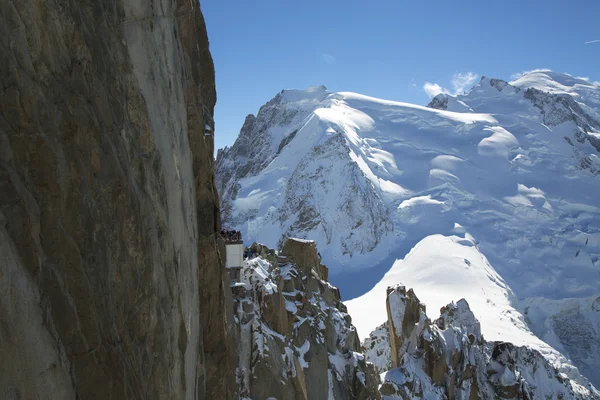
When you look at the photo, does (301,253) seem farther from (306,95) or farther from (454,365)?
(306,95)

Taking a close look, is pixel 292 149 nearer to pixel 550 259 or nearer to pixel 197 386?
pixel 550 259

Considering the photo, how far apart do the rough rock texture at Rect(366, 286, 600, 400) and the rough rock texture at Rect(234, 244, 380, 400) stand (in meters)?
6.26

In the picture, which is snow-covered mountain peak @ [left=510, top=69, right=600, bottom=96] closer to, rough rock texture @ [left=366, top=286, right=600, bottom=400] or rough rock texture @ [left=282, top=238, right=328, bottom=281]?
rough rock texture @ [left=366, top=286, right=600, bottom=400]

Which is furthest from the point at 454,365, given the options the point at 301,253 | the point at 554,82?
the point at 554,82

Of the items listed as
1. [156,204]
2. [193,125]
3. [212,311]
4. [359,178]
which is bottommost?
[212,311]

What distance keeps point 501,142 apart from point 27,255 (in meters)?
103

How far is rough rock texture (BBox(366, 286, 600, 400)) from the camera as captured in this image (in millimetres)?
27812

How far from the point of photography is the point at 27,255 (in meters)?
3.57

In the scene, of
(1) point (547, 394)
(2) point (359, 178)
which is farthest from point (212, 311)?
(2) point (359, 178)

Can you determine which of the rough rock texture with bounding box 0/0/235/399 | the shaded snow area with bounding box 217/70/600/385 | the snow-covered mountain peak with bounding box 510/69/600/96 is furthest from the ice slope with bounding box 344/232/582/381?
the snow-covered mountain peak with bounding box 510/69/600/96

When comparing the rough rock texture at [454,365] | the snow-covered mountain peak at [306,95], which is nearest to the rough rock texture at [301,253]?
the rough rock texture at [454,365]

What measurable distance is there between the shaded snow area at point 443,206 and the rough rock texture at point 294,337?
24.7 meters

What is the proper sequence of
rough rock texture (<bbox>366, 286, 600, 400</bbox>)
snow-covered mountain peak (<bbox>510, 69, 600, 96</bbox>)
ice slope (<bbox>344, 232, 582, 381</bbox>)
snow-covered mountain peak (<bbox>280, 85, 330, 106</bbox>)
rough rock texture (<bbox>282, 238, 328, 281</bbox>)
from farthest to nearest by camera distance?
snow-covered mountain peak (<bbox>510, 69, 600, 96</bbox>) → snow-covered mountain peak (<bbox>280, 85, 330, 106</bbox>) → ice slope (<bbox>344, 232, 582, 381</bbox>) → rough rock texture (<bbox>366, 286, 600, 400</bbox>) → rough rock texture (<bbox>282, 238, 328, 281</bbox>)

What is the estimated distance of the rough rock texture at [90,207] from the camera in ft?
11.6
